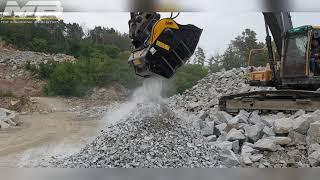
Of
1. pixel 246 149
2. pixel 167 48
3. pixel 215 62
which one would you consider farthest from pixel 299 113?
pixel 167 48

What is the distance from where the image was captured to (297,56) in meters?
4.72

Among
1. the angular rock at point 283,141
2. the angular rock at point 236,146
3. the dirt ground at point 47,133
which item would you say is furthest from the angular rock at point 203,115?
the dirt ground at point 47,133

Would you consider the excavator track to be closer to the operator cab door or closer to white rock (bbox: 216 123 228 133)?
the operator cab door

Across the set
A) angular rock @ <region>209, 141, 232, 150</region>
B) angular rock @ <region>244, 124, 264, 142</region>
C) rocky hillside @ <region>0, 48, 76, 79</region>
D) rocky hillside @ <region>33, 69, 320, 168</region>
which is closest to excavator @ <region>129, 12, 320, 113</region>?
rocky hillside @ <region>33, 69, 320, 168</region>

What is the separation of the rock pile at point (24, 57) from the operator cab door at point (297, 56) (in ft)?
9.30

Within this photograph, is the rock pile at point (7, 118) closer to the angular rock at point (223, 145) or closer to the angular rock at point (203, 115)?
the angular rock at point (223, 145)

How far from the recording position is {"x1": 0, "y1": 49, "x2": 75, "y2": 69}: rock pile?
2436mm

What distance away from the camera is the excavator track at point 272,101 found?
494 centimetres

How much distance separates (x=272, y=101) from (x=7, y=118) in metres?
3.44

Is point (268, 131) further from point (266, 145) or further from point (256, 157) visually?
point (256, 157)

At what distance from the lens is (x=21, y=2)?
1538mm

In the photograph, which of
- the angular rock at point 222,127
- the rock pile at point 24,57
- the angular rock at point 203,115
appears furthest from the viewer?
the angular rock at point 203,115

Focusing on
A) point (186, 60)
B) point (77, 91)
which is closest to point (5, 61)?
point (77, 91)

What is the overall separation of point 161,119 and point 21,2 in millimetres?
1423
